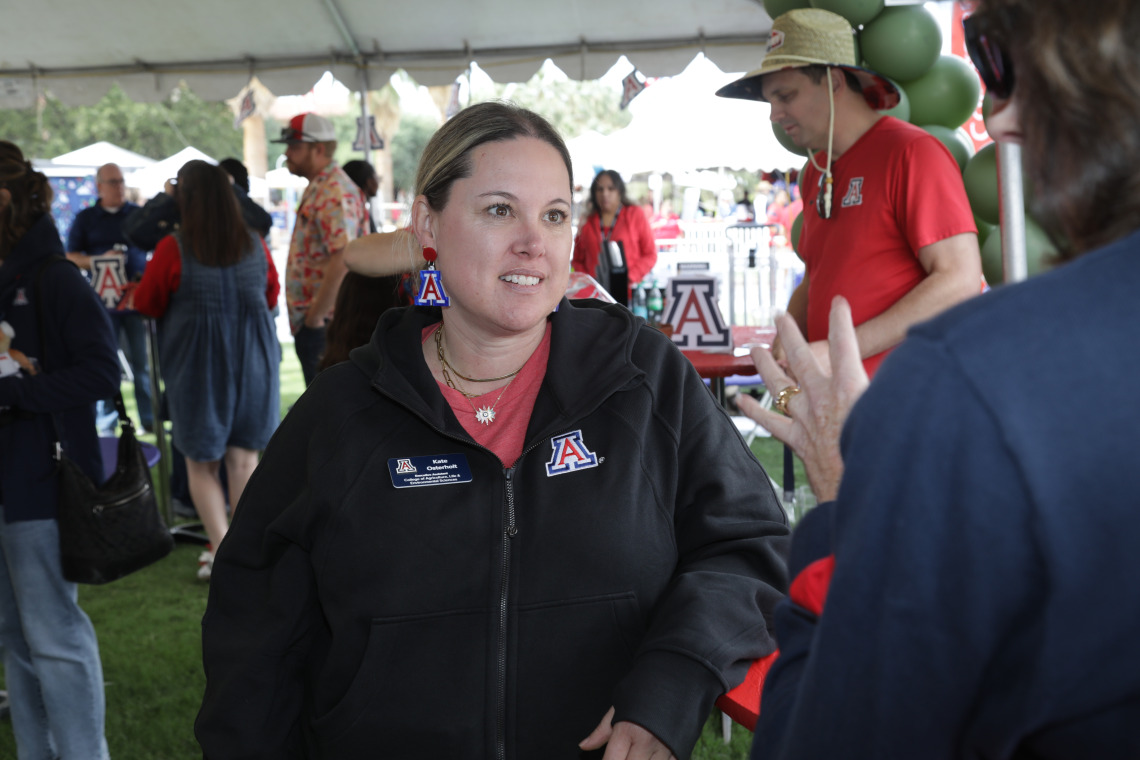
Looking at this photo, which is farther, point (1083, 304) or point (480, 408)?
point (480, 408)

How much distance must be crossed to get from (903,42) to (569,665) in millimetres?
2796

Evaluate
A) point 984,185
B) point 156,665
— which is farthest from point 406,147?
point 984,185

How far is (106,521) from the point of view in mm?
2518

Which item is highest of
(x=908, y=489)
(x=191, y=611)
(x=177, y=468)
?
(x=908, y=489)

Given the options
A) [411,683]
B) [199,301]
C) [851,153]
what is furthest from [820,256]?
[199,301]

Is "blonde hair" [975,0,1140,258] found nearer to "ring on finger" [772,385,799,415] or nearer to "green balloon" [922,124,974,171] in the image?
"ring on finger" [772,385,799,415]

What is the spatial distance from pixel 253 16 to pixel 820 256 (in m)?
5.47

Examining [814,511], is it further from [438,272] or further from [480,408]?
[438,272]

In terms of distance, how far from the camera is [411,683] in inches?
59.7

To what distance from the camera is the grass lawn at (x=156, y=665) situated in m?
3.20

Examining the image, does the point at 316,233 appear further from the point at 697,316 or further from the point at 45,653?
the point at 45,653

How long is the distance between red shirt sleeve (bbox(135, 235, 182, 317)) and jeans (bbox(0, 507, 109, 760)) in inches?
77.5

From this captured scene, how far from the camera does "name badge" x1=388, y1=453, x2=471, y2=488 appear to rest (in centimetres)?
156

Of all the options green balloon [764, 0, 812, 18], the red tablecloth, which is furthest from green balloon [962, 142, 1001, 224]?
green balloon [764, 0, 812, 18]
